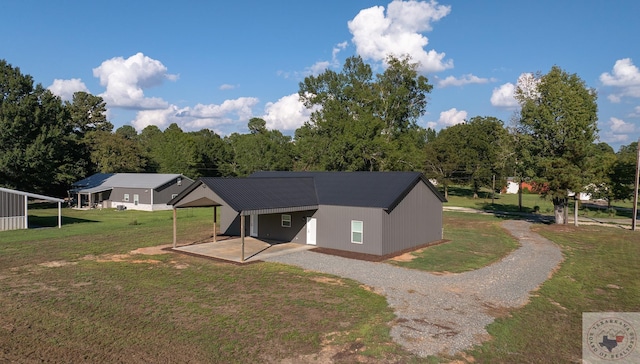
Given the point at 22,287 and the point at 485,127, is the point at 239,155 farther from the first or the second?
the point at 22,287

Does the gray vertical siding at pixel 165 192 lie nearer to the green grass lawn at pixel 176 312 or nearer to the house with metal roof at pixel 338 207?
the house with metal roof at pixel 338 207

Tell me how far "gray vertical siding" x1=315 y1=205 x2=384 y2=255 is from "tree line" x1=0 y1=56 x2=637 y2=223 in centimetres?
1947

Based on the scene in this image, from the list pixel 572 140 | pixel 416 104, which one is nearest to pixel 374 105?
pixel 416 104

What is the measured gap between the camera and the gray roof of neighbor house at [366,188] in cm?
2178

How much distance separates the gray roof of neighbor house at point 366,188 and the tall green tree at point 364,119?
21.9 meters

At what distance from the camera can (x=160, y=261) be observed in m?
19.3

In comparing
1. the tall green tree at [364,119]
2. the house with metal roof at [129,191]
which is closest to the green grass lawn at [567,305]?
the tall green tree at [364,119]

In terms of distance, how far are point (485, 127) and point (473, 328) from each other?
69.2 metres

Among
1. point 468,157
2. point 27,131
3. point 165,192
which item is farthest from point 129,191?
point 468,157

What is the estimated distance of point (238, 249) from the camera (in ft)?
72.6

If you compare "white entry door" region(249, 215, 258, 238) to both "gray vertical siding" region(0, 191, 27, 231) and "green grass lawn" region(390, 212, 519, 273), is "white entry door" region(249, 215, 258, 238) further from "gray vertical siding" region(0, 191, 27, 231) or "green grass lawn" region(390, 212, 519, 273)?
"gray vertical siding" region(0, 191, 27, 231)

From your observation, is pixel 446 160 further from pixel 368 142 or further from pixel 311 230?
pixel 311 230

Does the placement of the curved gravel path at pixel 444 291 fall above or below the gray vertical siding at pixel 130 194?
below
